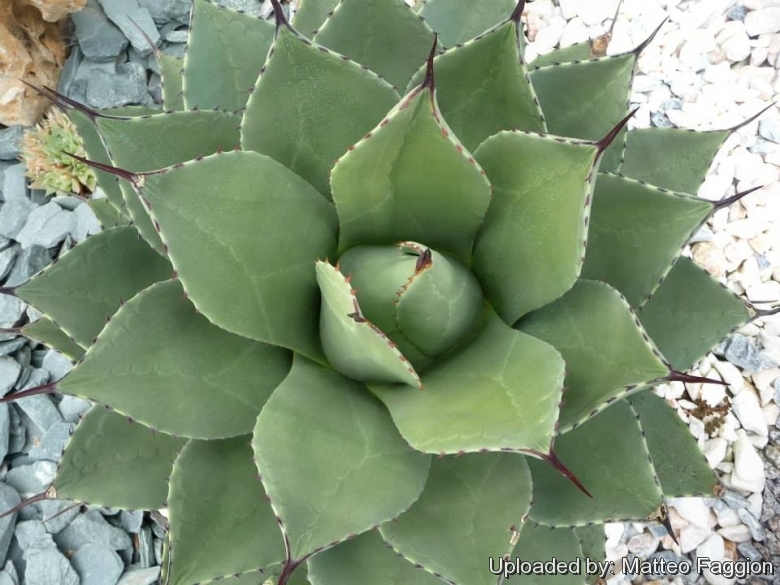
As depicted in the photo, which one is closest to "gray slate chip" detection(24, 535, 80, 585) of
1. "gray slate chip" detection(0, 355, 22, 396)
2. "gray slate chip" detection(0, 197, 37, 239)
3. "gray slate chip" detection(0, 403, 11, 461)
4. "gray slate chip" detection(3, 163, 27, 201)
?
"gray slate chip" detection(0, 403, 11, 461)

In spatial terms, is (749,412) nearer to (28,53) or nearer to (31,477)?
(31,477)

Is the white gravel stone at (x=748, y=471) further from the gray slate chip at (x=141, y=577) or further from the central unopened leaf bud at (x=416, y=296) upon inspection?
the gray slate chip at (x=141, y=577)

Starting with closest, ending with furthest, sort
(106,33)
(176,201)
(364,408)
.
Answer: (176,201) → (364,408) → (106,33)

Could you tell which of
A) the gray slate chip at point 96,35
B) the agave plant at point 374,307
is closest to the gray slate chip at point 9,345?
the gray slate chip at point 96,35

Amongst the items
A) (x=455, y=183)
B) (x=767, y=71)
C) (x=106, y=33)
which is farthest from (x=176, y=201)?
(x=767, y=71)

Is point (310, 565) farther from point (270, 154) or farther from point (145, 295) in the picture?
point (270, 154)

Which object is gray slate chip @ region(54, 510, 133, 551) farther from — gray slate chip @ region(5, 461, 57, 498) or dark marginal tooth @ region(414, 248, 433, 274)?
dark marginal tooth @ region(414, 248, 433, 274)

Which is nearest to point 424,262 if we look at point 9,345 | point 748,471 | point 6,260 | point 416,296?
point 416,296
